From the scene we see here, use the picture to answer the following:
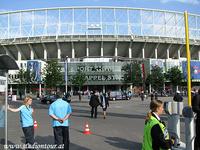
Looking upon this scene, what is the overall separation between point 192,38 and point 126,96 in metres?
68.7

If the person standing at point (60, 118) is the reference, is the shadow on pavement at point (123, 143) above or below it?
below

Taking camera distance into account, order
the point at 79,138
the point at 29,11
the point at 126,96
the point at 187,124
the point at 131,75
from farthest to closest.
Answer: the point at 29,11 → the point at 131,75 → the point at 126,96 → the point at 79,138 → the point at 187,124

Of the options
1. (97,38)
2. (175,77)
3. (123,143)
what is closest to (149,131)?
(123,143)

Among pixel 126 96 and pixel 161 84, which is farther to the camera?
pixel 161 84

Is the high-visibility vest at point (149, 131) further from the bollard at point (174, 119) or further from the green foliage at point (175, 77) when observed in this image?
the green foliage at point (175, 77)

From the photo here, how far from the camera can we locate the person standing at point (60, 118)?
836 centimetres

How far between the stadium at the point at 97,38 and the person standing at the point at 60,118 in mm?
Result: 96766

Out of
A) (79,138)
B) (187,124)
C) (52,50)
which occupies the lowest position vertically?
(79,138)

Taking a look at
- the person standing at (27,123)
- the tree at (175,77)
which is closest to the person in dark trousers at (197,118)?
the person standing at (27,123)

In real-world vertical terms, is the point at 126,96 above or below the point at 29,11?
below

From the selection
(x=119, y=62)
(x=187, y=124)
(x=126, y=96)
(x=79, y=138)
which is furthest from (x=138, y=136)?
(x=119, y=62)

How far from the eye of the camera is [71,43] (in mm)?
107875

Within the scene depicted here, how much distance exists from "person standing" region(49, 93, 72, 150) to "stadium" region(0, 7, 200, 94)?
96766mm

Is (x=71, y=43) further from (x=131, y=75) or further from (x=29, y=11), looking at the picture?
(x=131, y=75)
